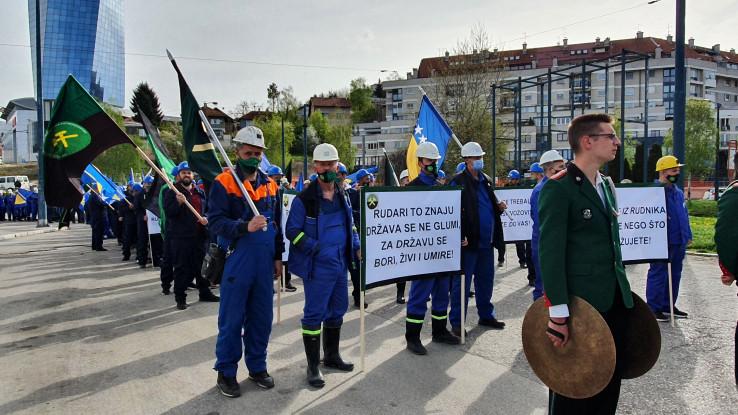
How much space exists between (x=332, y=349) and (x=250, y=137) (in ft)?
7.38

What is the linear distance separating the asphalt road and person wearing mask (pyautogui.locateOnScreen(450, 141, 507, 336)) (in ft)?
1.10

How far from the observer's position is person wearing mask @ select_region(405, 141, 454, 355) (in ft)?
20.8

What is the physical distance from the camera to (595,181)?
3.51 metres

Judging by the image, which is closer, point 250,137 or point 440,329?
point 250,137

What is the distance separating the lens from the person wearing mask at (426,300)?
6340 millimetres

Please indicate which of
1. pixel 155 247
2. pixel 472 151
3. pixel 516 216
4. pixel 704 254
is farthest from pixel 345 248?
pixel 704 254

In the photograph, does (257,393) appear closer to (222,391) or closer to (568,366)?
(222,391)

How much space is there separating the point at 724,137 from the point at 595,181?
9650cm

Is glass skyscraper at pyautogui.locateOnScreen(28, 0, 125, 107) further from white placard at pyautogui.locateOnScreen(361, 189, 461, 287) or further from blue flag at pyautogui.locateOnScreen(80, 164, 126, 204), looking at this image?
white placard at pyautogui.locateOnScreen(361, 189, 461, 287)

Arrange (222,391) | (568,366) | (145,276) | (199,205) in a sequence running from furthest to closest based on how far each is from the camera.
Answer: (145,276) → (199,205) → (222,391) → (568,366)

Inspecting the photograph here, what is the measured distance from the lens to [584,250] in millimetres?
3350

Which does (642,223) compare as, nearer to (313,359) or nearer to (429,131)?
(429,131)

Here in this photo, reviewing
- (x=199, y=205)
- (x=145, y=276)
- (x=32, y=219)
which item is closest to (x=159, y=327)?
(x=199, y=205)

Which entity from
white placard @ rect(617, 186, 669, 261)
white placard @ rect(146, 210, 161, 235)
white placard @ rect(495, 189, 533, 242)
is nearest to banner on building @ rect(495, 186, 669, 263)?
white placard @ rect(617, 186, 669, 261)
